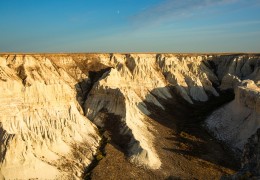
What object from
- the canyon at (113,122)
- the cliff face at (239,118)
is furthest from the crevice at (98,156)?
the cliff face at (239,118)

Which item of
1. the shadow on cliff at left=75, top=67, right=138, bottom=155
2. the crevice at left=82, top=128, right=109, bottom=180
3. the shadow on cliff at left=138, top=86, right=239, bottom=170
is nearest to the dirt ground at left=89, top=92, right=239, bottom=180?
the shadow on cliff at left=138, top=86, right=239, bottom=170

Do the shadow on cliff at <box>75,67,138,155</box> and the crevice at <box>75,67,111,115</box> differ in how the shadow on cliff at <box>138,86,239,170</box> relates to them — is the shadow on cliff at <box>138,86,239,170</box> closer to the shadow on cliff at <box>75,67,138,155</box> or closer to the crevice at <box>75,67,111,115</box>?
the shadow on cliff at <box>75,67,138,155</box>

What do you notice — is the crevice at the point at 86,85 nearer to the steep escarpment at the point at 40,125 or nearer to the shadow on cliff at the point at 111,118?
the shadow on cliff at the point at 111,118

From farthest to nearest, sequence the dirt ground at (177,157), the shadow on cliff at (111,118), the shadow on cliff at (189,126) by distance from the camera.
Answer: the shadow on cliff at (111,118) → the shadow on cliff at (189,126) → the dirt ground at (177,157)

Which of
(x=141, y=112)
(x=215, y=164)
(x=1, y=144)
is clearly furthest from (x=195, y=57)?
(x=1, y=144)

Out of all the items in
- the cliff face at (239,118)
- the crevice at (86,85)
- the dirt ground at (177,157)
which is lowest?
the dirt ground at (177,157)

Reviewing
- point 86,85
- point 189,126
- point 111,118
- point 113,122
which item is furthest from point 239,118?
point 86,85

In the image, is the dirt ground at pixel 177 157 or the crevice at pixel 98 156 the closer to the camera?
the crevice at pixel 98 156
